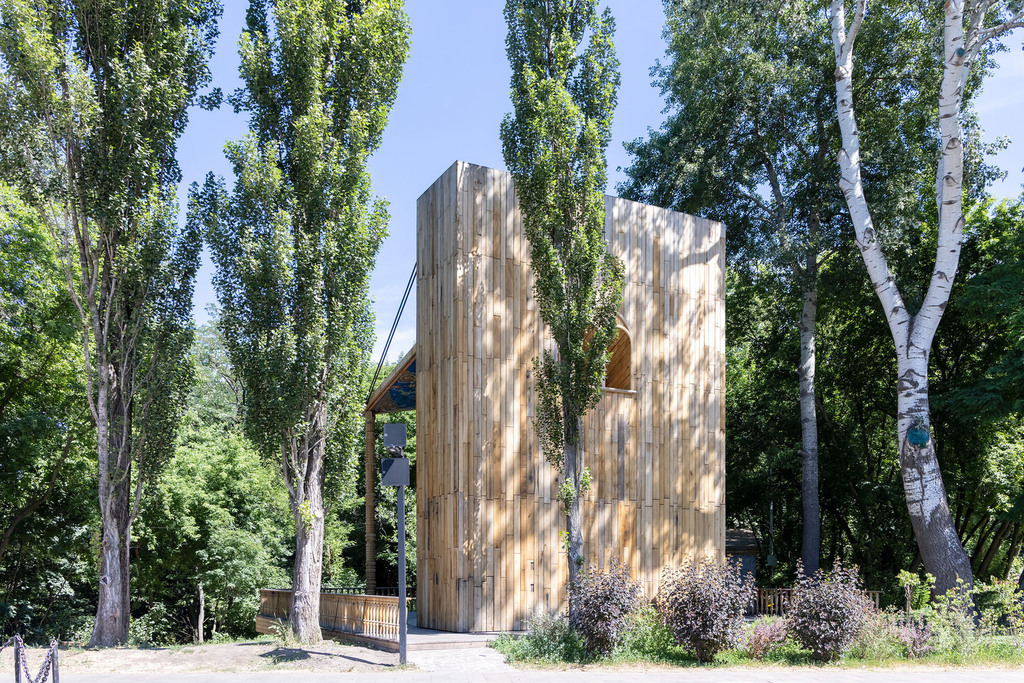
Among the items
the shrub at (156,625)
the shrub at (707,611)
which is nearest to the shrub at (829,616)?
the shrub at (707,611)

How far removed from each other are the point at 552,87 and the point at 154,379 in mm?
8153

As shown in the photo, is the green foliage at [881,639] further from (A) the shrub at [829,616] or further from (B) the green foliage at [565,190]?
(B) the green foliage at [565,190]

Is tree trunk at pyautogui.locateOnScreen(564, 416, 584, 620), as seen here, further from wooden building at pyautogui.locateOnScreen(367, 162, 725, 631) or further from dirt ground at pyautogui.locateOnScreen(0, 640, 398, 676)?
dirt ground at pyautogui.locateOnScreen(0, 640, 398, 676)

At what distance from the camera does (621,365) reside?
1501 centimetres

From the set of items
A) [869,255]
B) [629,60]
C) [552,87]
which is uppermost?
[629,60]

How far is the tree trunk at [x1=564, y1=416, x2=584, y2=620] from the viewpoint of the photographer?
1159cm

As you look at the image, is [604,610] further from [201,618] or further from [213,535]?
[201,618]

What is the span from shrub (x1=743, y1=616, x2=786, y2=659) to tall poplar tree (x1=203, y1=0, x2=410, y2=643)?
19.7ft

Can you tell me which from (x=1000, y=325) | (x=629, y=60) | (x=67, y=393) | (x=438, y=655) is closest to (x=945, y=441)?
(x=1000, y=325)

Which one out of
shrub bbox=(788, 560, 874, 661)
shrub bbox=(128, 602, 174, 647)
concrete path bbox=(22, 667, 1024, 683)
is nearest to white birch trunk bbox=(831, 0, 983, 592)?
concrete path bbox=(22, 667, 1024, 683)

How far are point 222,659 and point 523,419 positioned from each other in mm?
5693

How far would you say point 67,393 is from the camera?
19859 mm

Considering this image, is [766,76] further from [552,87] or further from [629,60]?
[552,87]

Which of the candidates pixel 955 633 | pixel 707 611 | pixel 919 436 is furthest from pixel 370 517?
pixel 955 633
